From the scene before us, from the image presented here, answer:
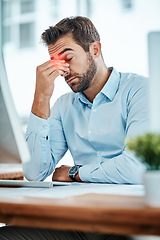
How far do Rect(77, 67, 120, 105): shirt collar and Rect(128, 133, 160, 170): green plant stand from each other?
1.07m

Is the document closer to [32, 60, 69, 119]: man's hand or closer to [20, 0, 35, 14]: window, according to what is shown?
[32, 60, 69, 119]: man's hand

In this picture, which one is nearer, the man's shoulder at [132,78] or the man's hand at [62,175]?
the man's hand at [62,175]

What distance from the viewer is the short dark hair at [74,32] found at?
6.12 feet

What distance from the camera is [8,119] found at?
973 mm

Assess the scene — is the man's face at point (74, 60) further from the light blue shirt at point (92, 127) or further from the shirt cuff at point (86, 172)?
the shirt cuff at point (86, 172)

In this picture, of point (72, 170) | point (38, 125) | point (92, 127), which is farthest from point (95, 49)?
point (72, 170)

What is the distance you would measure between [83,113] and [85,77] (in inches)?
7.8

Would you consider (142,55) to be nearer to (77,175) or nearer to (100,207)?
(77,175)

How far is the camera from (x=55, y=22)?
3428mm

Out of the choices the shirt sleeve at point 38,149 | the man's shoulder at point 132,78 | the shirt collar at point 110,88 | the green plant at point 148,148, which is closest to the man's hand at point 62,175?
the shirt sleeve at point 38,149

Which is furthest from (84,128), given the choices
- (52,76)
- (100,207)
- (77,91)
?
(100,207)

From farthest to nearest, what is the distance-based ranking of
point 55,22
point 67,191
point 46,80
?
point 55,22 < point 46,80 < point 67,191

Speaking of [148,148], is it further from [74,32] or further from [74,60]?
[74,32]

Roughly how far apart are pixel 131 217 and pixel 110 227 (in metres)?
0.05
